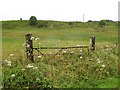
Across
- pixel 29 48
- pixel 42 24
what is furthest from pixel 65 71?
pixel 42 24

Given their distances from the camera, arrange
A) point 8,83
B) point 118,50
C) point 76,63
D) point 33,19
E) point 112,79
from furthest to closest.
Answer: point 33,19, point 118,50, point 76,63, point 112,79, point 8,83

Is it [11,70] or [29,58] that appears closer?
[11,70]

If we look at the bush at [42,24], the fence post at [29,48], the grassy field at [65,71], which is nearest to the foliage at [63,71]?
the grassy field at [65,71]

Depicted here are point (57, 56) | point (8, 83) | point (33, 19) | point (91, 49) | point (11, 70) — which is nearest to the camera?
point (8, 83)

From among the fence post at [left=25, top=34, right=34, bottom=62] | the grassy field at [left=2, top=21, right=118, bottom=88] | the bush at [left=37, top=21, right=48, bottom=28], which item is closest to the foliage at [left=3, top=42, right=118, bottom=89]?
the grassy field at [left=2, top=21, right=118, bottom=88]

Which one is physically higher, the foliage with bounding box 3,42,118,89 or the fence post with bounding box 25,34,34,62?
the fence post with bounding box 25,34,34,62

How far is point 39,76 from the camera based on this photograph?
9.52 meters

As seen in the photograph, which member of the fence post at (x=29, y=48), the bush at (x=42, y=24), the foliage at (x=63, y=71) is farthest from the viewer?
the bush at (x=42, y=24)

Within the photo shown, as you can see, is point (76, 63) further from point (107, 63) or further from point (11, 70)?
point (11, 70)

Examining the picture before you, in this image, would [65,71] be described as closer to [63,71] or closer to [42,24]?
[63,71]

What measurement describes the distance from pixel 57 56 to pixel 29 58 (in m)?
1.50

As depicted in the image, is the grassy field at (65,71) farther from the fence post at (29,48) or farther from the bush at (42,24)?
the bush at (42,24)

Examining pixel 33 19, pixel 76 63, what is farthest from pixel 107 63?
pixel 33 19

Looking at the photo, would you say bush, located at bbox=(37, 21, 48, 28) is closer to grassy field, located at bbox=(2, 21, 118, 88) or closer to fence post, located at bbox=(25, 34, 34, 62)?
grassy field, located at bbox=(2, 21, 118, 88)
